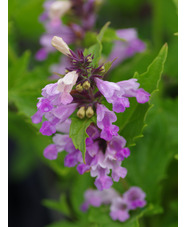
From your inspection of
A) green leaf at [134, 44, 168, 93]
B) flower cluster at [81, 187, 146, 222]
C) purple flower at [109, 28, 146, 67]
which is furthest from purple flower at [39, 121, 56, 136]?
purple flower at [109, 28, 146, 67]

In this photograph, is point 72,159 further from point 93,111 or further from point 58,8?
point 58,8

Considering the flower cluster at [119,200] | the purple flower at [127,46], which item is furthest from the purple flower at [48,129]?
the purple flower at [127,46]

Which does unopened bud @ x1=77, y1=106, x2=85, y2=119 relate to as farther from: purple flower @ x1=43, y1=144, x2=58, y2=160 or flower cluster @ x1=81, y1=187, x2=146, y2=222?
flower cluster @ x1=81, y1=187, x2=146, y2=222

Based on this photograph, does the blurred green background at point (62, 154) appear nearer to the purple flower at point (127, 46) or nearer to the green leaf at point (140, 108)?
the purple flower at point (127, 46)

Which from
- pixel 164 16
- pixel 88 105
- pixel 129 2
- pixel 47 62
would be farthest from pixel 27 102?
pixel 129 2

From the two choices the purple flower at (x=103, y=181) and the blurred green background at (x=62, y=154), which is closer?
the purple flower at (x=103, y=181)

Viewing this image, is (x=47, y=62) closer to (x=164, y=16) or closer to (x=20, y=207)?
(x=164, y=16)
